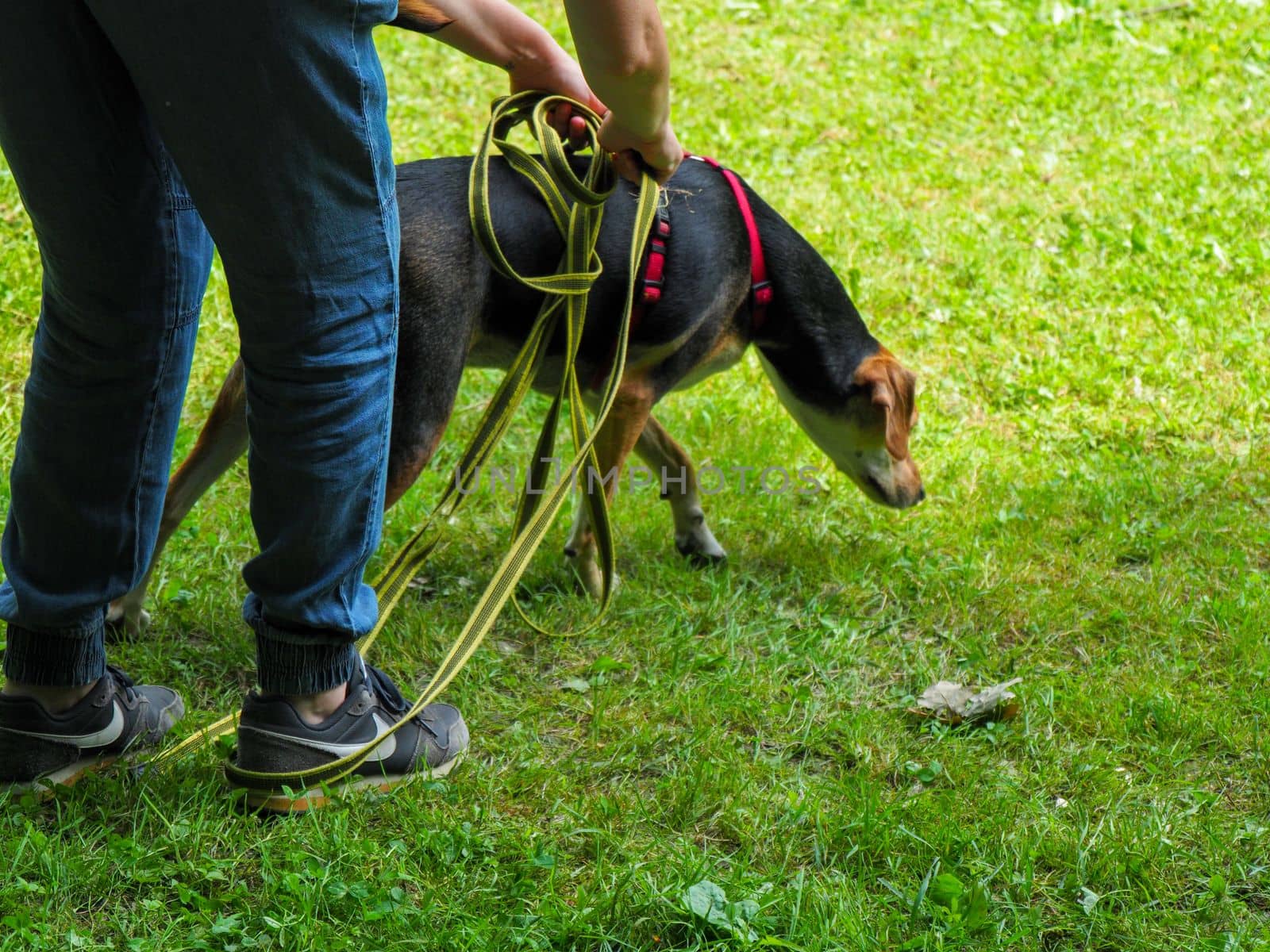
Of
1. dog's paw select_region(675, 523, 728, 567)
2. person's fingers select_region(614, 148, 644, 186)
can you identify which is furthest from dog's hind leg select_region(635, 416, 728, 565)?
person's fingers select_region(614, 148, 644, 186)

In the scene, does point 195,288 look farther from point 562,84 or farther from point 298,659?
point 562,84

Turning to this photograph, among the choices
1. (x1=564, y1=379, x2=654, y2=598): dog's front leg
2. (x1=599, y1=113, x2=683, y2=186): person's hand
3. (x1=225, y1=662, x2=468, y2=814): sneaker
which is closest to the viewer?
(x1=225, y1=662, x2=468, y2=814): sneaker

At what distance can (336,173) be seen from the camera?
2012 millimetres

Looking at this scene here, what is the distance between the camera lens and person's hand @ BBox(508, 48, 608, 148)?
3092 mm

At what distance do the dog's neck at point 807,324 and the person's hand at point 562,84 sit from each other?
0.95 meters

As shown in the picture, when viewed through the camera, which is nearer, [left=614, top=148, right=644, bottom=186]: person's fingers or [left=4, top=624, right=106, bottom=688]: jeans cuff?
[left=4, top=624, right=106, bottom=688]: jeans cuff

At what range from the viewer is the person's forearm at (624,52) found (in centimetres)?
213

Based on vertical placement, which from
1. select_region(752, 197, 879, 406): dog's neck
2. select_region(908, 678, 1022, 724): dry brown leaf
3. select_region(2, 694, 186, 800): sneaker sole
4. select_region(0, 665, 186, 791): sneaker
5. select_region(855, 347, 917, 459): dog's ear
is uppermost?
select_region(752, 197, 879, 406): dog's neck

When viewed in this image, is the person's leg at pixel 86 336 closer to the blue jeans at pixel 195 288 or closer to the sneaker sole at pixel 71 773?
the blue jeans at pixel 195 288

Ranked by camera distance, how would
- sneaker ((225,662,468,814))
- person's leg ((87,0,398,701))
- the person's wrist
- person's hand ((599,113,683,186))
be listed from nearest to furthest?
person's leg ((87,0,398,701)), sneaker ((225,662,468,814)), person's hand ((599,113,683,186)), the person's wrist

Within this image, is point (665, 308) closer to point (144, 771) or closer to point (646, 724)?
point (646, 724)

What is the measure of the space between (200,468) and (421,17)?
1.33 m

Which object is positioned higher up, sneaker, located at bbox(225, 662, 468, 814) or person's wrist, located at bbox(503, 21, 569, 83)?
person's wrist, located at bbox(503, 21, 569, 83)

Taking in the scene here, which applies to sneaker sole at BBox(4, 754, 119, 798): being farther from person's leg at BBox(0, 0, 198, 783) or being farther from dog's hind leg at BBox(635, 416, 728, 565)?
dog's hind leg at BBox(635, 416, 728, 565)
